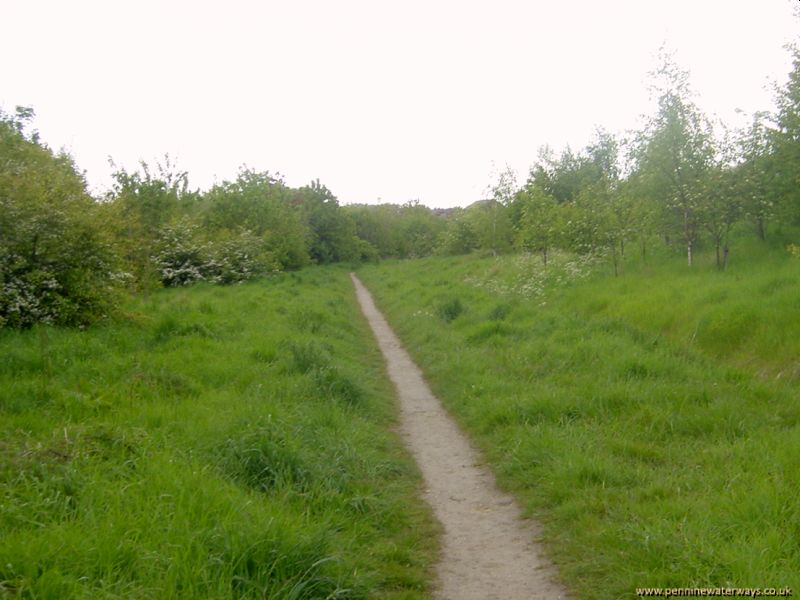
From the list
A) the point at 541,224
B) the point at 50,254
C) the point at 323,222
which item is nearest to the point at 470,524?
the point at 50,254

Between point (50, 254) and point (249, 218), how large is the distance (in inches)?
993

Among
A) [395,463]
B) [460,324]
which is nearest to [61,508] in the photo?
[395,463]

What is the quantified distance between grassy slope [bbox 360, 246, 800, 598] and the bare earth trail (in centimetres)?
21

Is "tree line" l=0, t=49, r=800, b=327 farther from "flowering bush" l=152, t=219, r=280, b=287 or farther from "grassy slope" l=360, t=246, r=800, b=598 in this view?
"grassy slope" l=360, t=246, r=800, b=598

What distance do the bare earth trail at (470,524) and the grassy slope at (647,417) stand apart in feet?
0.68

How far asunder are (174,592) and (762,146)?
1634cm

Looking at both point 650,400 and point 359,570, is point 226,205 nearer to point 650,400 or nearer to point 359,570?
point 650,400

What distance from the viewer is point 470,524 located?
20.3 ft

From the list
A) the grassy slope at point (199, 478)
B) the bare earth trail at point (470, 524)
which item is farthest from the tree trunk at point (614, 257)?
the bare earth trail at point (470, 524)

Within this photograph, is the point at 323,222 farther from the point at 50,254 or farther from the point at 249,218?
the point at 50,254

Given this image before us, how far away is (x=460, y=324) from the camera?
16609mm

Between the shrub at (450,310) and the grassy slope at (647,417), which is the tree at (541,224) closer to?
the shrub at (450,310)

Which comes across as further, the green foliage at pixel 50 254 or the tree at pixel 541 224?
the tree at pixel 541 224

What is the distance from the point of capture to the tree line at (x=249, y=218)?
42.0ft
